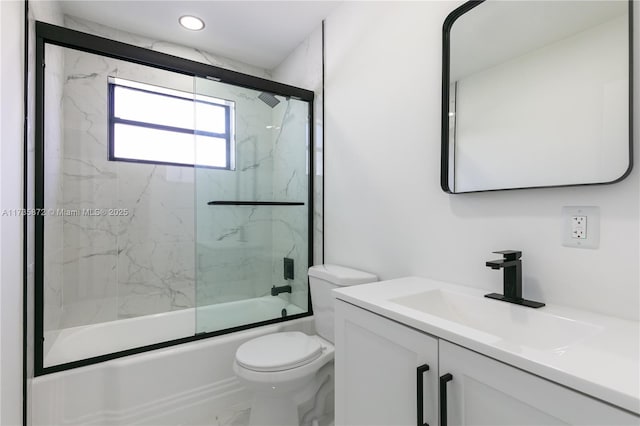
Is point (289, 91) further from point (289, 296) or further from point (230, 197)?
point (289, 296)

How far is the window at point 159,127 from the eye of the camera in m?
1.92

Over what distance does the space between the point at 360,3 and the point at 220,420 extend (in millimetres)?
2560

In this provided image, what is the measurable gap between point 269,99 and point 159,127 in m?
1.06

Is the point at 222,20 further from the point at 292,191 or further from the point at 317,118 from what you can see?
the point at 292,191

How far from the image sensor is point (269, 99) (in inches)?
83.0

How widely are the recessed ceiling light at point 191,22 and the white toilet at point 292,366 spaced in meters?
1.91

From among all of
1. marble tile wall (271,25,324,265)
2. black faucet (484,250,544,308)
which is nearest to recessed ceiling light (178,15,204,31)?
marble tile wall (271,25,324,265)

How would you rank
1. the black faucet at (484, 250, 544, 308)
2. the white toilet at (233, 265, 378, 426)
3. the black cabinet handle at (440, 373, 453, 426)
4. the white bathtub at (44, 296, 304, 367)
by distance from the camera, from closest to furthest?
the black cabinet handle at (440, 373, 453, 426) → the black faucet at (484, 250, 544, 308) → the white toilet at (233, 265, 378, 426) → the white bathtub at (44, 296, 304, 367)

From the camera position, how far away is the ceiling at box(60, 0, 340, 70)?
1.99 metres

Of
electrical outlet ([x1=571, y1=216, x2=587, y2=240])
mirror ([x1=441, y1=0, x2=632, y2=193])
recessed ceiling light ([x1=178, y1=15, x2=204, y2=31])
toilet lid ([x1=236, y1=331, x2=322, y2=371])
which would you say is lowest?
toilet lid ([x1=236, y1=331, x2=322, y2=371])

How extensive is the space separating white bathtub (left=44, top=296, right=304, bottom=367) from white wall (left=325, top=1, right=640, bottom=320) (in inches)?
22.8

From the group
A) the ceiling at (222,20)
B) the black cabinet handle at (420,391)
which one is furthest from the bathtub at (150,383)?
the ceiling at (222,20)

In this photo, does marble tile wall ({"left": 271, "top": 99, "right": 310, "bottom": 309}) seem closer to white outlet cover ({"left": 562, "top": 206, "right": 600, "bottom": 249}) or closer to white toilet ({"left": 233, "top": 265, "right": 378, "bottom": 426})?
white toilet ({"left": 233, "top": 265, "right": 378, "bottom": 426})

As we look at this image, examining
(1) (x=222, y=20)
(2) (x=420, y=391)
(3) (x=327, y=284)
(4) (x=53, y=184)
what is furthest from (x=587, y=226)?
(4) (x=53, y=184)
